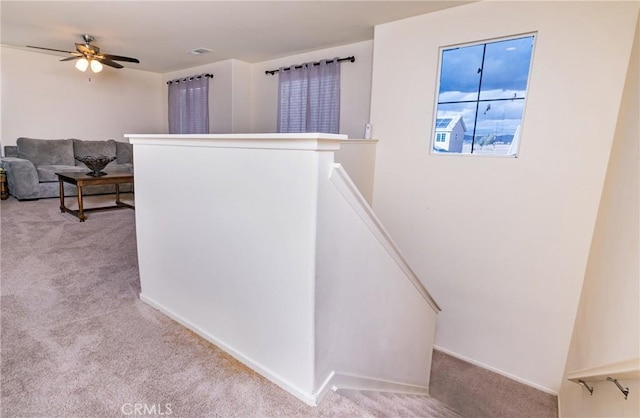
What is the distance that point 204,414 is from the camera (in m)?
1.21

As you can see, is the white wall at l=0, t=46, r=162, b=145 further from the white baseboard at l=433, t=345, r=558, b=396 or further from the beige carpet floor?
the white baseboard at l=433, t=345, r=558, b=396

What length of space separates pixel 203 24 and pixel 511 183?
11.2ft

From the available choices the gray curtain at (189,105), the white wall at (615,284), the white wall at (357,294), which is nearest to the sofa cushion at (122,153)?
the gray curtain at (189,105)

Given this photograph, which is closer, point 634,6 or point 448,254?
point 634,6

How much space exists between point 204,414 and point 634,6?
3.37 meters

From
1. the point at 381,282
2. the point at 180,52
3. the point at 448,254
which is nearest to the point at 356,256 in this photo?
the point at 381,282

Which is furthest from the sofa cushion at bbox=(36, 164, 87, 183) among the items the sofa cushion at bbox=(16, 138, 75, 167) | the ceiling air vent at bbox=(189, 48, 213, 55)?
the ceiling air vent at bbox=(189, 48, 213, 55)

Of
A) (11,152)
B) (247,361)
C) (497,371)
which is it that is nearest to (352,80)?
(497,371)

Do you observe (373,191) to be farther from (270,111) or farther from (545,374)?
(270,111)

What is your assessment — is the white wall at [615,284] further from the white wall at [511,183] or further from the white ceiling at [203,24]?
the white ceiling at [203,24]

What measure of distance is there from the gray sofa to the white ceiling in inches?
57.4

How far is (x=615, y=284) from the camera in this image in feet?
5.45

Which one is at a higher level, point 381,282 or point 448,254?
point 381,282

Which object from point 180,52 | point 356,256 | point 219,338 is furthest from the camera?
point 180,52
